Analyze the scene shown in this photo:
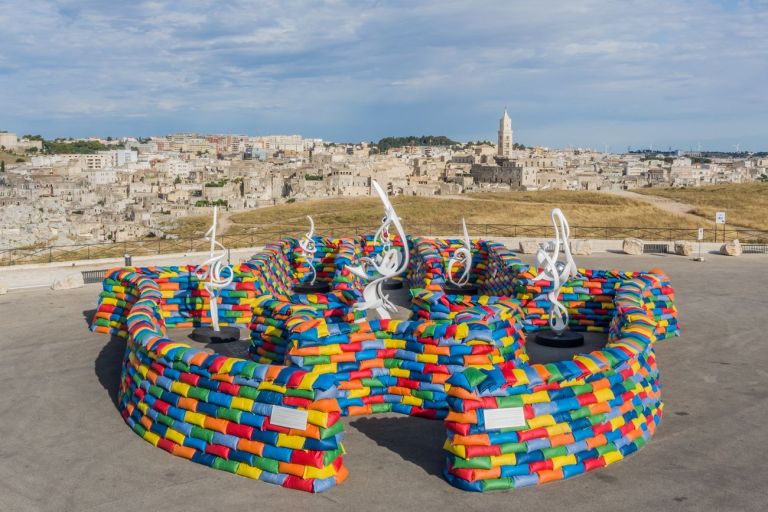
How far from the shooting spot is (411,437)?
10453 millimetres

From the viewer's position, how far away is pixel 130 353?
1178 cm

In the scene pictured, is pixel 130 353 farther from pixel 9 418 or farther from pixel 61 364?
pixel 61 364

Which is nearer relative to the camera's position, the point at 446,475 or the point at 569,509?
the point at 569,509

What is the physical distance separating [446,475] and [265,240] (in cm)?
3471

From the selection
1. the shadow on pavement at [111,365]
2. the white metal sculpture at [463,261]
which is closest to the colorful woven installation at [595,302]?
the white metal sculpture at [463,261]

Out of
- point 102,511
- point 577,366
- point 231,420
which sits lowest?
point 102,511

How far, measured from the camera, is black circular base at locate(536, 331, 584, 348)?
603 inches

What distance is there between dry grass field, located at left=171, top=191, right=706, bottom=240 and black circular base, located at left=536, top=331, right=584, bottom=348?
87.0 ft

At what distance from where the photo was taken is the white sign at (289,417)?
28.6ft

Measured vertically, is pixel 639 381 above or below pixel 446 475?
above

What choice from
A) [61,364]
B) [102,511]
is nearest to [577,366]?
[102,511]

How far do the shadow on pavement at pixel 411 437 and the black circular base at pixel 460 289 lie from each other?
10853mm

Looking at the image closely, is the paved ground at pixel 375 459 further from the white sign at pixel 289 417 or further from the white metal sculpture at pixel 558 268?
the white metal sculpture at pixel 558 268

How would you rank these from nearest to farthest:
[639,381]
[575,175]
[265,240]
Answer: [639,381]
[265,240]
[575,175]
